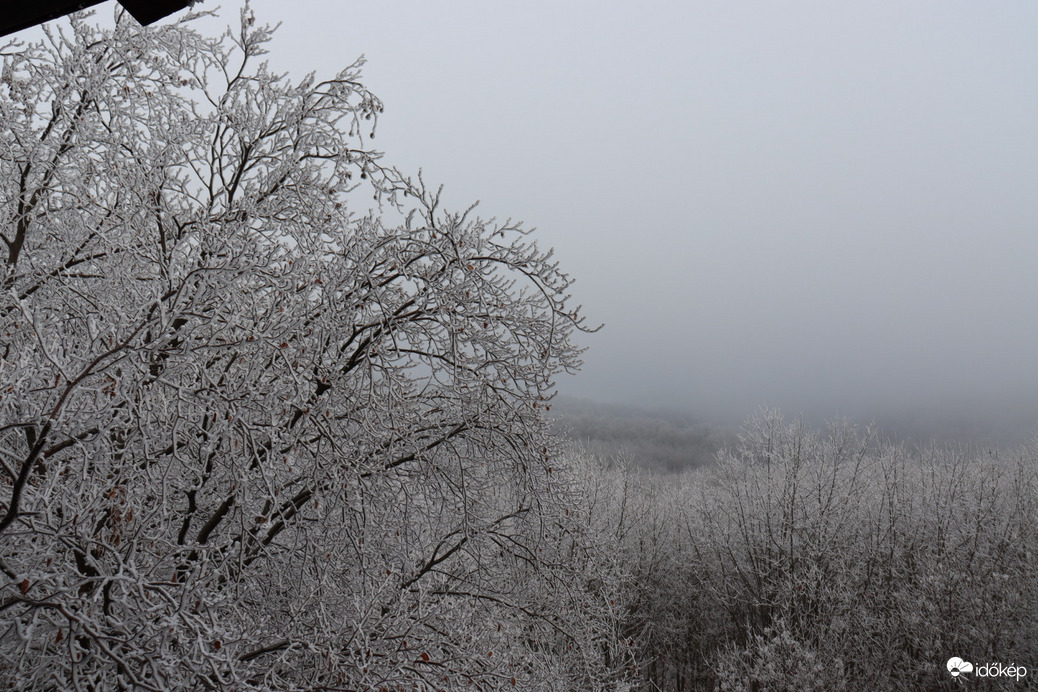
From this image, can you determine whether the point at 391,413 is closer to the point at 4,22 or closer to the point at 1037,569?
the point at 4,22

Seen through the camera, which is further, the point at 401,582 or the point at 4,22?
the point at 401,582

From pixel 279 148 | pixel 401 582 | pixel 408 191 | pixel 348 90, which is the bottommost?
pixel 401 582

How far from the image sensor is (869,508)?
19406 mm

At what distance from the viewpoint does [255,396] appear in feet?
11.6

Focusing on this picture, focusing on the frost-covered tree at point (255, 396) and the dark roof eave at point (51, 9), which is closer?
the dark roof eave at point (51, 9)

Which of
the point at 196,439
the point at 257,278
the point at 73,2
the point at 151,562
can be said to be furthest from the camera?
the point at 257,278

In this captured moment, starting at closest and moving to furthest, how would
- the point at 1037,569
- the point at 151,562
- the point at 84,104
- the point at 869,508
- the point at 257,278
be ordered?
the point at 151,562, the point at 257,278, the point at 84,104, the point at 1037,569, the point at 869,508

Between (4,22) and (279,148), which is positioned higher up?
(279,148)

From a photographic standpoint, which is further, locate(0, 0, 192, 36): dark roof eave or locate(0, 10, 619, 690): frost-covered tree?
locate(0, 10, 619, 690): frost-covered tree

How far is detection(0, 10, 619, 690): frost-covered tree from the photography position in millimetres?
3023

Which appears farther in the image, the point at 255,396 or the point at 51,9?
the point at 255,396

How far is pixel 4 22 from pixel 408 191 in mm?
3440

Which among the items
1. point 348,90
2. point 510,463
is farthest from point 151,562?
point 348,90

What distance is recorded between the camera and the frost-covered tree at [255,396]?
3.02 metres
